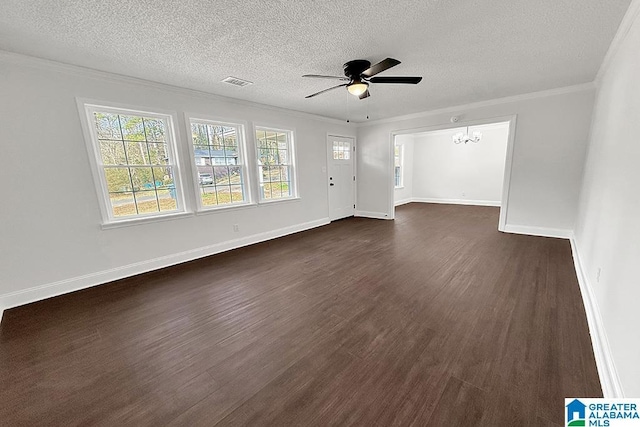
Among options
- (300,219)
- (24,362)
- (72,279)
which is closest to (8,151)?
(72,279)

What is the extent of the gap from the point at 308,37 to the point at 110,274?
3.73m

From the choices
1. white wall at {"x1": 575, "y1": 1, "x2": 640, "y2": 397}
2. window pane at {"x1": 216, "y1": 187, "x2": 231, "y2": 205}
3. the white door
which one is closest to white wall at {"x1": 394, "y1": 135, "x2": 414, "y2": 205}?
the white door

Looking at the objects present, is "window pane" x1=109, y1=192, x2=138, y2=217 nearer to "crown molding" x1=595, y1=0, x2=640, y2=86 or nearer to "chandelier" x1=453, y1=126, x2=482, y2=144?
"crown molding" x1=595, y1=0, x2=640, y2=86

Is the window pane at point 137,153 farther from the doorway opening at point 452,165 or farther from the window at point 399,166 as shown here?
the window at point 399,166

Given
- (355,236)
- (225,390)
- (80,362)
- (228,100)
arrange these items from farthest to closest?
(355,236), (228,100), (80,362), (225,390)

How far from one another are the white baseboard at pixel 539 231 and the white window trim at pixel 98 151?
6.12 metres

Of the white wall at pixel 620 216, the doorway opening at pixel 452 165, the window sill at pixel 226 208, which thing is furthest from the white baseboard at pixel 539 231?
the window sill at pixel 226 208

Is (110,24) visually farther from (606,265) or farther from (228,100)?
(606,265)

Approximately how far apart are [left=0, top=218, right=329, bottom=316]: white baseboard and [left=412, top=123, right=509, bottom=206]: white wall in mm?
6809

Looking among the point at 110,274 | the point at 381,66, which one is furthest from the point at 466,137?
the point at 110,274

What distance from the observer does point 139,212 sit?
3420 mm

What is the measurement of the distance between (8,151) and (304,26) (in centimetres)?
327

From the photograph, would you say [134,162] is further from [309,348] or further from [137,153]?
[309,348]

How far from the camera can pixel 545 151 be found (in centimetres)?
430
